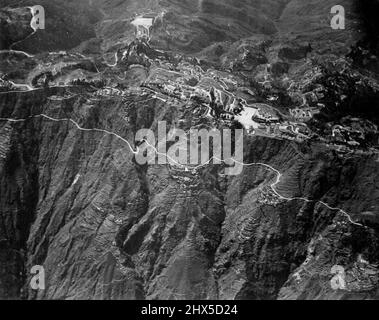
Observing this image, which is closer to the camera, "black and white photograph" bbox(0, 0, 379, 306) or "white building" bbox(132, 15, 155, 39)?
"black and white photograph" bbox(0, 0, 379, 306)

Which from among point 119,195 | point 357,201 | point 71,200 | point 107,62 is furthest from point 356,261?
point 107,62

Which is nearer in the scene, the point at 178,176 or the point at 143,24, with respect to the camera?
the point at 178,176

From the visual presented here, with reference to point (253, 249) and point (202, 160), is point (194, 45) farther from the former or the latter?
point (253, 249)

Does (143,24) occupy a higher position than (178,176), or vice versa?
(143,24)

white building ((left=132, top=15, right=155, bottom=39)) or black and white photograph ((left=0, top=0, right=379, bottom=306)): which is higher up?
white building ((left=132, top=15, right=155, bottom=39))

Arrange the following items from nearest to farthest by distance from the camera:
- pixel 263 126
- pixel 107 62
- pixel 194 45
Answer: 1. pixel 263 126
2. pixel 107 62
3. pixel 194 45

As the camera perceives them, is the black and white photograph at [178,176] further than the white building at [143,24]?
No

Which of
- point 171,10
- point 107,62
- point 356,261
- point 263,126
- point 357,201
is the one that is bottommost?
point 356,261

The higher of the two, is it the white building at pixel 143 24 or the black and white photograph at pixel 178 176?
the white building at pixel 143 24

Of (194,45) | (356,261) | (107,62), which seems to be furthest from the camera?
(194,45)

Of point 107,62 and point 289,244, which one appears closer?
point 289,244

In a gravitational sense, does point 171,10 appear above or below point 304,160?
above
